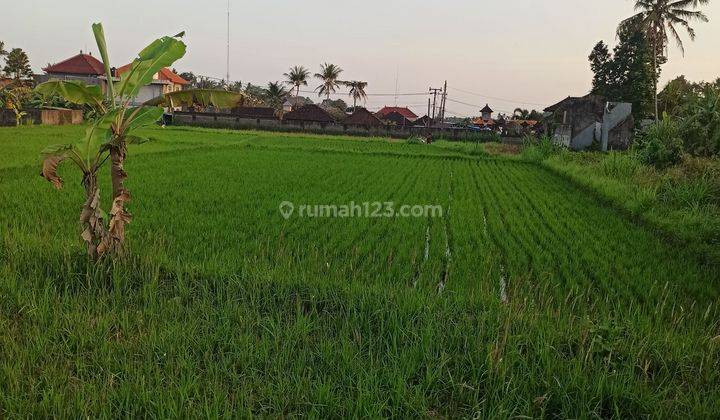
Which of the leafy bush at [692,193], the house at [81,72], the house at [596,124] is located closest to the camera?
the leafy bush at [692,193]

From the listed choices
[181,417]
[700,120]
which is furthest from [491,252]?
[700,120]

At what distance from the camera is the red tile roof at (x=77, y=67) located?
39281 millimetres

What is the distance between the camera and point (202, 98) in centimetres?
473

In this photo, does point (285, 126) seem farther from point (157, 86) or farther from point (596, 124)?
point (596, 124)

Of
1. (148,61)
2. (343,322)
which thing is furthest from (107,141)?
(343,322)

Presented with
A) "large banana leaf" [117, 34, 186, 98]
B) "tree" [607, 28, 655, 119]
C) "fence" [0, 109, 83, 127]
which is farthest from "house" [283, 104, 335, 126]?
"large banana leaf" [117, 34, 186, 98]

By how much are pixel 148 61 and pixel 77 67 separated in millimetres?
44570

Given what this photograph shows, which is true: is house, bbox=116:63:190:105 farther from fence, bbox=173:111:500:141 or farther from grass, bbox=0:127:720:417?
grass, bbox=0:127:720:417

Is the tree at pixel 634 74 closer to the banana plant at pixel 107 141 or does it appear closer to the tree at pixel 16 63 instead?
the banana plant at pixel 107 141

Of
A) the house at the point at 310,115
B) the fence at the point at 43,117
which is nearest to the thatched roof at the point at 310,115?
the house at the point at 310,115

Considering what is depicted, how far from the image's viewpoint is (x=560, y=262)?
5.07 metres

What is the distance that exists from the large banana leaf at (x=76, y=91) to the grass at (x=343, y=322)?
133 cm

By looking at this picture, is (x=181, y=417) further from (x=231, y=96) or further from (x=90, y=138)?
(x=231, y=96)

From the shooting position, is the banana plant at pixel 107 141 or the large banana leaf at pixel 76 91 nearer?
the banana plant at pixel 107 141
